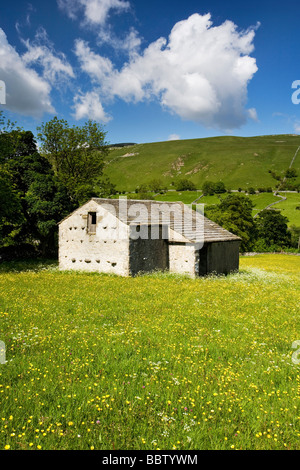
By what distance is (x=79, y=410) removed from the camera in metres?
4.74

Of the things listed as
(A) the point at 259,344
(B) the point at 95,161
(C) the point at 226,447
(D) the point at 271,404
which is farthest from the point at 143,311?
(B) the point at 95,161

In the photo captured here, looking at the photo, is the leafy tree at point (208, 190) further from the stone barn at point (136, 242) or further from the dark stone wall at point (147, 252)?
the dark stone wall at point (147, 252)

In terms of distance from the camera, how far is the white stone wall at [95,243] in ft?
74.5

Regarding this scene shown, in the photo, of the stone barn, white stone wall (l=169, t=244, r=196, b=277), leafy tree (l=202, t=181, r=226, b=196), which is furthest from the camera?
leafy tree (l=202, t=181, r=226, b=196)

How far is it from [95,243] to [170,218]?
7.44m

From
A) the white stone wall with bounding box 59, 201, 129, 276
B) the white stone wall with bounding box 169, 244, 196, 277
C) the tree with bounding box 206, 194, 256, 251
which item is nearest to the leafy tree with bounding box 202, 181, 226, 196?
the tree with bounding box 206, 194, 256, 251

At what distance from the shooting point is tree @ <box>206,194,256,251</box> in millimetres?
61188

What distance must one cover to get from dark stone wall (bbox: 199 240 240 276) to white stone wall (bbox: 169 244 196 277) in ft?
4.37

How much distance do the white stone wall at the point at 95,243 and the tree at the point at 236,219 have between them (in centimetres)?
4156

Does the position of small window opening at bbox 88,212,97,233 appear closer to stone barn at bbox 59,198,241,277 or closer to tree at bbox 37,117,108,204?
stone barn at bbox 59,198,241,277

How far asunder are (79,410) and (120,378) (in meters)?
1.28

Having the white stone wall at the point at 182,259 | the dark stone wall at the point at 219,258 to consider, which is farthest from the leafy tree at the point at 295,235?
the white stone wall at the point at 182,259
